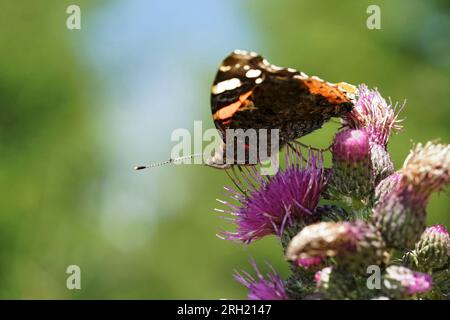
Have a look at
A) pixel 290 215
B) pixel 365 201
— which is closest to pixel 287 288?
pixel 290 215

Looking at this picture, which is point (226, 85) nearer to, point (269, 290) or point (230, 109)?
point (230, 109)

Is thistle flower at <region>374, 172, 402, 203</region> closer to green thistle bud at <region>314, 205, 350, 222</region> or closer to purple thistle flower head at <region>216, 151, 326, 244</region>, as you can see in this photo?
green thistle bud at <region>314, 205, 350, 222</region>

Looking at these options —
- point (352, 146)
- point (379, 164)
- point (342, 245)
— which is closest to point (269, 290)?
point (342, 245)

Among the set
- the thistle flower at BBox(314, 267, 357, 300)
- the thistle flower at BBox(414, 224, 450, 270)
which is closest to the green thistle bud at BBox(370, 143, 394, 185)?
the thistle flower at BBox(414, 224, 450, 270)

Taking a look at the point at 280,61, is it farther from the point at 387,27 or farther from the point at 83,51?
the point at 83,51

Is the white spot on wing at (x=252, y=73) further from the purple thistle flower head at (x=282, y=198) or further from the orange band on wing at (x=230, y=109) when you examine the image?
the purple thistle flower head at (x=282, y=198)

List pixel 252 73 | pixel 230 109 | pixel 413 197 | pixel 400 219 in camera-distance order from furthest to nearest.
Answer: pixel 230 109 → pixel 252 73 → pixel 413 197 → pixel 400 219
